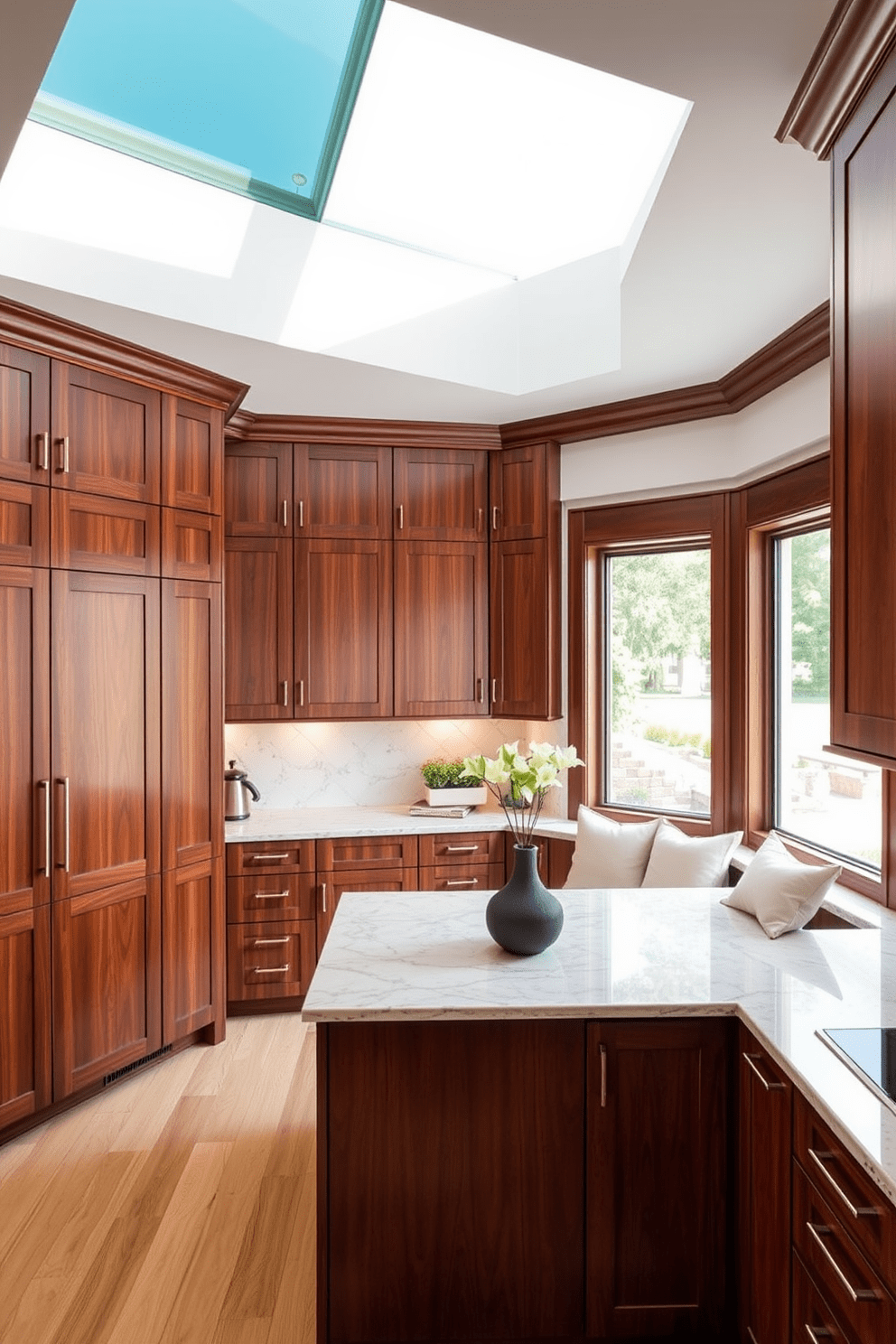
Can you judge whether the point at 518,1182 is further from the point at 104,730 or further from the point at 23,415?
the point at 23,415

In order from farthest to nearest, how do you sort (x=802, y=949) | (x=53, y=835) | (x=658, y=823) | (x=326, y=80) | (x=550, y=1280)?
1. (x=658, y=823)
2. (x=53, y=835)
3. (x=326, y=80)
4. (x=802, y=949)
5. (x=550, y=1280)

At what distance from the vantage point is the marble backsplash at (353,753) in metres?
4.61

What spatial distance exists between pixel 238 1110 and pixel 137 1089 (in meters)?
0.44

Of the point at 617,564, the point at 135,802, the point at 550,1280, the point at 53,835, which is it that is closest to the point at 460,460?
the point at 617,564

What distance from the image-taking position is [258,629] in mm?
4227

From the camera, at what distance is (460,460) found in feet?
14.5

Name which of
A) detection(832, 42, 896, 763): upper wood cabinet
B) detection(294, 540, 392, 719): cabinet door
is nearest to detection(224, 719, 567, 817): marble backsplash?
detection(294, 540, 392, 719): cabinet door

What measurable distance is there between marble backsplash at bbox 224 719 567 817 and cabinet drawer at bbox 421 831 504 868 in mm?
419

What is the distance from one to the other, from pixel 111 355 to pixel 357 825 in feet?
7.19

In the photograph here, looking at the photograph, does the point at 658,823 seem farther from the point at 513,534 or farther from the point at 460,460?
the point at 460,460

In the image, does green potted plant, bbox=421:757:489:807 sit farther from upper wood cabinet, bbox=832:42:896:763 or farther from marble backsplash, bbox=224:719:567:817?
upper wood cabinet, bbox=832:42:896:763

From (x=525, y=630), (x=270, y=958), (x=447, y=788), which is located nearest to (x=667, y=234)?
(x=525, y=630)

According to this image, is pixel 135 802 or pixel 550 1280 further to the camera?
pixel 135 802

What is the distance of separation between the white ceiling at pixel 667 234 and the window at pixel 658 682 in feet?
2.73
